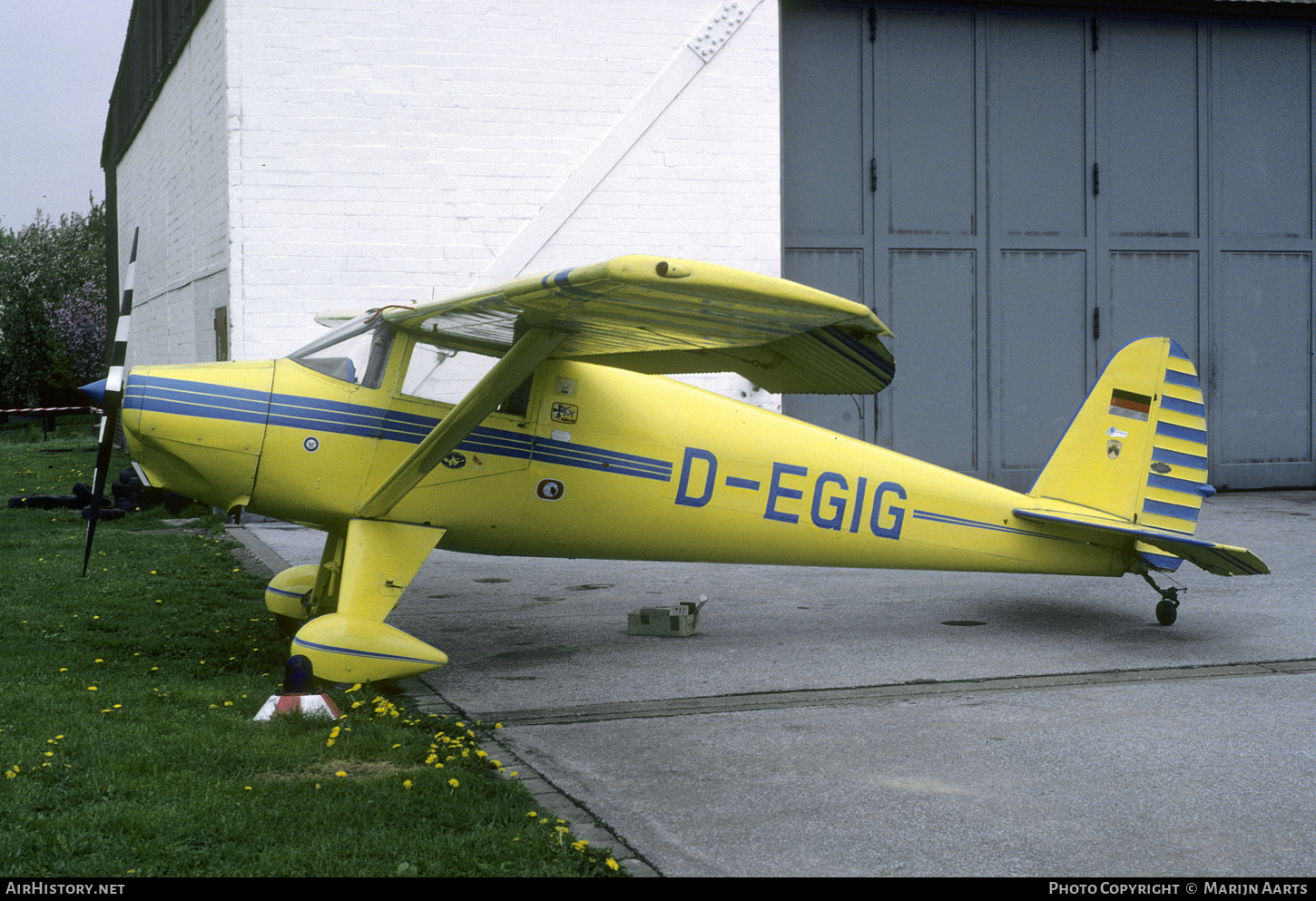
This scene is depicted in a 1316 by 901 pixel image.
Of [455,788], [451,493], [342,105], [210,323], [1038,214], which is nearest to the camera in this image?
[455,788]

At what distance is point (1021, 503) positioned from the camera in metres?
7.70

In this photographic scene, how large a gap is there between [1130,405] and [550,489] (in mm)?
4064

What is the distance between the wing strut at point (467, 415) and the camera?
5.94 meters

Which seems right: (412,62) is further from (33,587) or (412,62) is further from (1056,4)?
(1056,4)

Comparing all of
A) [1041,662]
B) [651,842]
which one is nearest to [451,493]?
[651,842]

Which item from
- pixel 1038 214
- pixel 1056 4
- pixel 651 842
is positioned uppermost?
pixel 1056 4

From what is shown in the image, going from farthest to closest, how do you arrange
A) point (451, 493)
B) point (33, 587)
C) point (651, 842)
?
point (33, 587) < point (451, 493) < point (651, 842)

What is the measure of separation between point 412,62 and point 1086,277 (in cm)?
986

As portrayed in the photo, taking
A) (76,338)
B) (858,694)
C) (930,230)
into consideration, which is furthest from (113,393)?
(76,338)

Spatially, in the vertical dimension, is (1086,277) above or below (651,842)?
above

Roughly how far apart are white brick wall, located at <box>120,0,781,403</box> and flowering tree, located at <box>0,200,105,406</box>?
37.4m

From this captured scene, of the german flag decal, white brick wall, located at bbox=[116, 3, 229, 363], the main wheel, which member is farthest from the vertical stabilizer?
white brick wall, located at bbox=[116, 3, 229, 363]

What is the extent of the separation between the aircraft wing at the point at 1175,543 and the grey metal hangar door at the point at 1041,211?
24.4 ft

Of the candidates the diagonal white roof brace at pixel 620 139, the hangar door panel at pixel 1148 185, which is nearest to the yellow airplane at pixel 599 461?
the diagonal white roof brace at pixel 620 139
